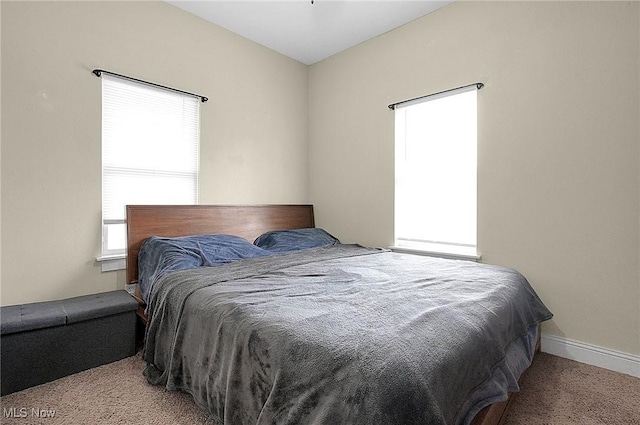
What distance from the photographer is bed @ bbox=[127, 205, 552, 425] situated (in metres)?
0.97

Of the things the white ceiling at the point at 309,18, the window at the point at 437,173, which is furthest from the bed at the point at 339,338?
the white ceiling at the point at 309,18

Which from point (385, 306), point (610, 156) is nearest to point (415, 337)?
point (385, 306)

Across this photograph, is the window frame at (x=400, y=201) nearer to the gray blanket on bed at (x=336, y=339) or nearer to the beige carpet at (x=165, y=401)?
the gray blanket on bed at (x=336, y=339)

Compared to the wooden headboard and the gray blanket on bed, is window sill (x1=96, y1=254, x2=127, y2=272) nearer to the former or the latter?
the wooden headboard

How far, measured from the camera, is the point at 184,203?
2943mm

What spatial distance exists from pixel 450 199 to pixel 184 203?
96.2 inches

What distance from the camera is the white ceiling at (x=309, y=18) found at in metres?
2.83

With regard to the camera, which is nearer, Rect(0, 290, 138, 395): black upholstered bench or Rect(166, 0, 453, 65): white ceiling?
Rect(0, 290, 138, 395): black upholstered bench

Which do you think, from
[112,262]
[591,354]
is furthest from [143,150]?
[591,354]

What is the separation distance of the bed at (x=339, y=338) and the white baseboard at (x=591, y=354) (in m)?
0.50

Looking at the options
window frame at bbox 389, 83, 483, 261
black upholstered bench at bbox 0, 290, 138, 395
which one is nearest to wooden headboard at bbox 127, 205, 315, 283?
black upholstered bench at bbox 0, 290, 138, 395

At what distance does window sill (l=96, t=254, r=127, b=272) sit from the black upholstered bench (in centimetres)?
25

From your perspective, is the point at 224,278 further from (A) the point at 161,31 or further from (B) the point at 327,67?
(B) the point at 327,67

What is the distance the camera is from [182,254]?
226cm
